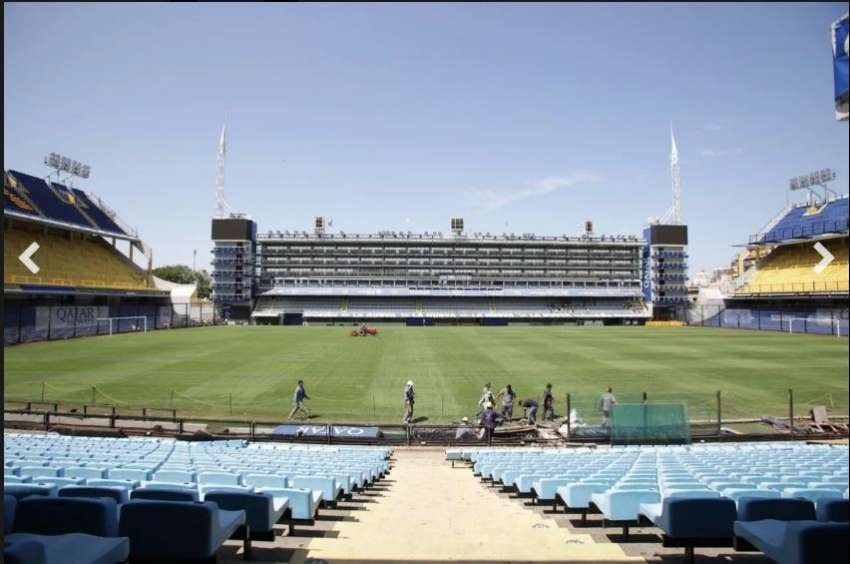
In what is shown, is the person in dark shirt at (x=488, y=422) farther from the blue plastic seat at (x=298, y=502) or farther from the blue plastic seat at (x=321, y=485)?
the blue plastic seat at (x=298, y=502)

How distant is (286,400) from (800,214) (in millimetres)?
80632

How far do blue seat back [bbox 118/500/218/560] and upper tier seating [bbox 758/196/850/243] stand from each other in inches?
2879

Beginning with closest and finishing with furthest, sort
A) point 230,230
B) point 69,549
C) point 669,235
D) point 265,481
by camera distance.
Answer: point 69,549 < point 265,481 < point 230,230 < point 669,235

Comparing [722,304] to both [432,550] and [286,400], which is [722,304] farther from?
[432,550]

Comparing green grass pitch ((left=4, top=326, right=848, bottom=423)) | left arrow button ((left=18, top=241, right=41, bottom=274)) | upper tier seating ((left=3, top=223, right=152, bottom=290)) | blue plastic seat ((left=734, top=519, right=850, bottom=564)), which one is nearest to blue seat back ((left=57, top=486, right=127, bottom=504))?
blue plastic seat ((left=734, top=519, right=850, bottom=564))

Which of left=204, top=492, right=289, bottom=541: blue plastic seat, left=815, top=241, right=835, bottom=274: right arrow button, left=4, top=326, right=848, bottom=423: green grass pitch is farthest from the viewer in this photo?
left=815, top=241, right=835, bottom=274: right arrow button

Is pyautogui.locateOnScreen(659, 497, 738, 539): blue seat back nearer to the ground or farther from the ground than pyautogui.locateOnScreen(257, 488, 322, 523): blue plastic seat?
farther from the ground

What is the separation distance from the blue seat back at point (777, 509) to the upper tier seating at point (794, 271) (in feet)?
176

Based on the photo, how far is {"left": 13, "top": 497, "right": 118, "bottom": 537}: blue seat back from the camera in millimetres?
3533

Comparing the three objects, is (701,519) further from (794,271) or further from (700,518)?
(794,271)

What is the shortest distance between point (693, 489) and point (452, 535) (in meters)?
2.64

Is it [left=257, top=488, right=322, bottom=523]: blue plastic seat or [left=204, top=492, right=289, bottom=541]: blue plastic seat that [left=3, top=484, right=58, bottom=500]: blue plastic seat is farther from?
[left=257, top=488, right=322, bottom=523]: blue plastic seat

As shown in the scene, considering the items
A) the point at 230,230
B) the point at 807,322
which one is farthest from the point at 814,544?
the point at 230,230

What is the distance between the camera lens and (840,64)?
451 centimetres
